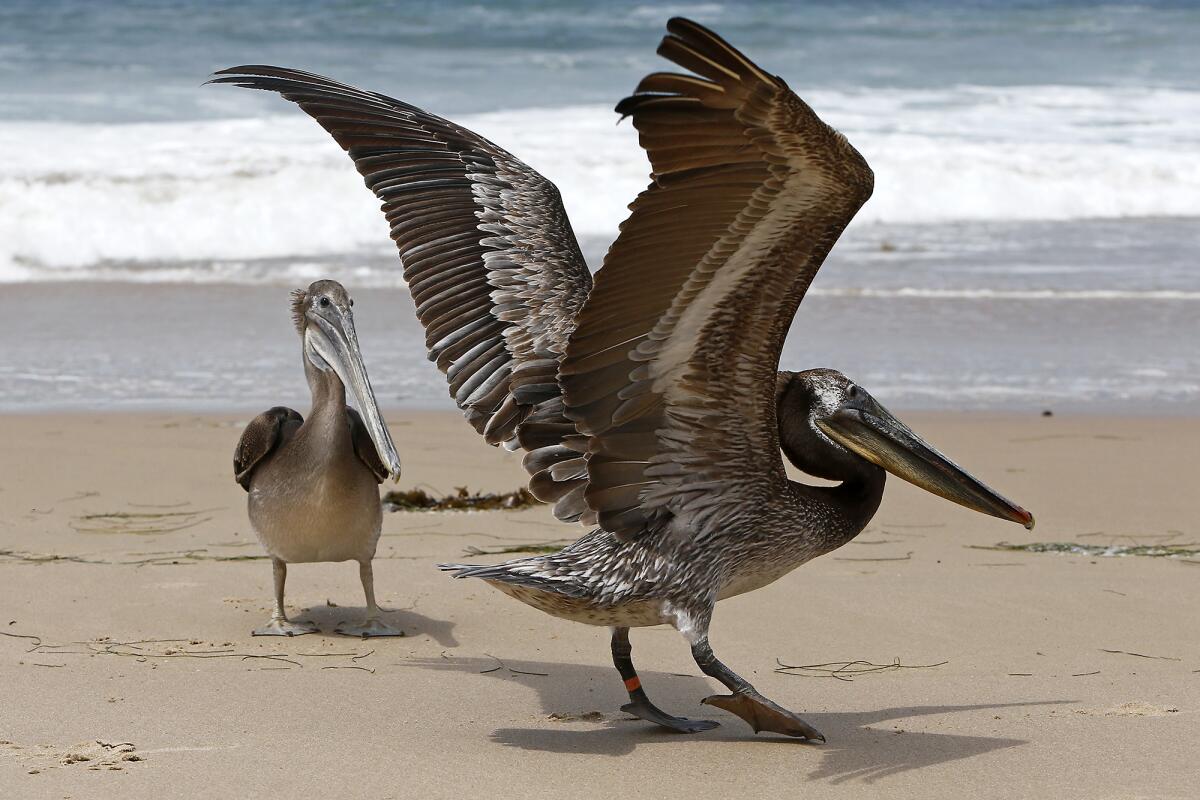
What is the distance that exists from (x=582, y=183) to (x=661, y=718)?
13.2 meters

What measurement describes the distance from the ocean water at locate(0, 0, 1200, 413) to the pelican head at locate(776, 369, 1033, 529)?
4.96m

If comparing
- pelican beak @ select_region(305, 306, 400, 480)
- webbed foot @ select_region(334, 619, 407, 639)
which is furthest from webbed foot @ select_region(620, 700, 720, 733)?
pelican beak @ select_region(305, 306, 400, 480)

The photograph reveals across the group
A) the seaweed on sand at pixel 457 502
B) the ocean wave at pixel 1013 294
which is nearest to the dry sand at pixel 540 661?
the seaweed on sand at pixel 457 502

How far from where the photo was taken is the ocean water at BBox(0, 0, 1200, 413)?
1015 centimetres

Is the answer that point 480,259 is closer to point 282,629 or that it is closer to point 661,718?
point 282,629

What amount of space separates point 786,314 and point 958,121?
63.3 ft

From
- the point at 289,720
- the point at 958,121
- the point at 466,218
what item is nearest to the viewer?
the point at 289,720

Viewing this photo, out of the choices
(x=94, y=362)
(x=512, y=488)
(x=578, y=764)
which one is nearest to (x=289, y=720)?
(x=578, y=764)

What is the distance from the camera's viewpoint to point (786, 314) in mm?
3561

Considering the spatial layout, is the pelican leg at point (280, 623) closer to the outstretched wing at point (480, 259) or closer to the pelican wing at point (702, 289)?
the outstretched wing at point (480, 259)

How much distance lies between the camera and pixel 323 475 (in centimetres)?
522

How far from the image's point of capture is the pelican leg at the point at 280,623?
509 centimetres

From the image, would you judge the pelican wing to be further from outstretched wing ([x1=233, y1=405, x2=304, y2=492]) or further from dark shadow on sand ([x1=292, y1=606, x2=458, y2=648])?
outstretched wing ([x1=233, y1=405, x2=304, y2=492])

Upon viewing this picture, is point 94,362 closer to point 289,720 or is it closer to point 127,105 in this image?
point 289,720
